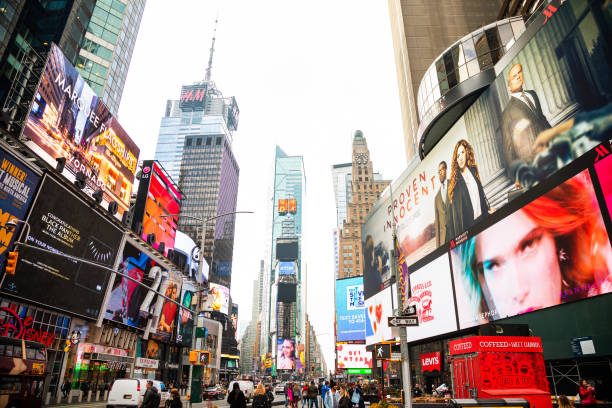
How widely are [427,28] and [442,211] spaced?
5981 cm

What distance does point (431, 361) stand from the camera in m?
37.9

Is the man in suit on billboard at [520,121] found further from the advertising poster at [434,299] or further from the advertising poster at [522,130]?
the advertising poster at [434,299]

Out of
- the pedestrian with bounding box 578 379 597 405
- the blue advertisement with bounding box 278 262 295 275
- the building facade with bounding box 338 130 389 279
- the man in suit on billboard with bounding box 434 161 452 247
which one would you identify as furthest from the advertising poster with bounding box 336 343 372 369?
the blue advertisement with bounding box 278 262 295 275

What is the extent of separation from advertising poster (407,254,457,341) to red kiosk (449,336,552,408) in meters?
19.6

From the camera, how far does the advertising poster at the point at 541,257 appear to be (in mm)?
19406

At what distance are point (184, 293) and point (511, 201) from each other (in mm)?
51825

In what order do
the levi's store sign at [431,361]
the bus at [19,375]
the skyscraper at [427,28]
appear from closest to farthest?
the bus at [19,375], the levi's store sign at [431,361], the skyscraper at [427,28]

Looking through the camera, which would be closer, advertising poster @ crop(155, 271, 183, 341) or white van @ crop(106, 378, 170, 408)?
white van @ crop(106, 378, 170, 408)

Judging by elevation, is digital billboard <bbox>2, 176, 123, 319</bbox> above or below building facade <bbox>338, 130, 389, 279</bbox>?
below

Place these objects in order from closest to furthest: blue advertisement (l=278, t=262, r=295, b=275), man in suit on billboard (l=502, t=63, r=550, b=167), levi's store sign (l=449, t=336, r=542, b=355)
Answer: levi's store sign (l=449, t=336, r=542, b=355)
man in suit on billboard (l=502, t=63, r=550, b=167)
blue advertisement (l=278, t=262, r=295, b=275)

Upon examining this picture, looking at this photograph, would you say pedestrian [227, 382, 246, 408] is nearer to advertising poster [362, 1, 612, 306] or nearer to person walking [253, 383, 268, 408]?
person walking [253, 383, 268, 408]

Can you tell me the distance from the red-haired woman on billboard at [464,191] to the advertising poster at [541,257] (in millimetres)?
2210

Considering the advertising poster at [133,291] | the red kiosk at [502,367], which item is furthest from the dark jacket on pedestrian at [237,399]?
the advertising poster at [133,291]

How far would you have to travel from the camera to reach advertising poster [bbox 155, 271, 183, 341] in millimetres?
52728
